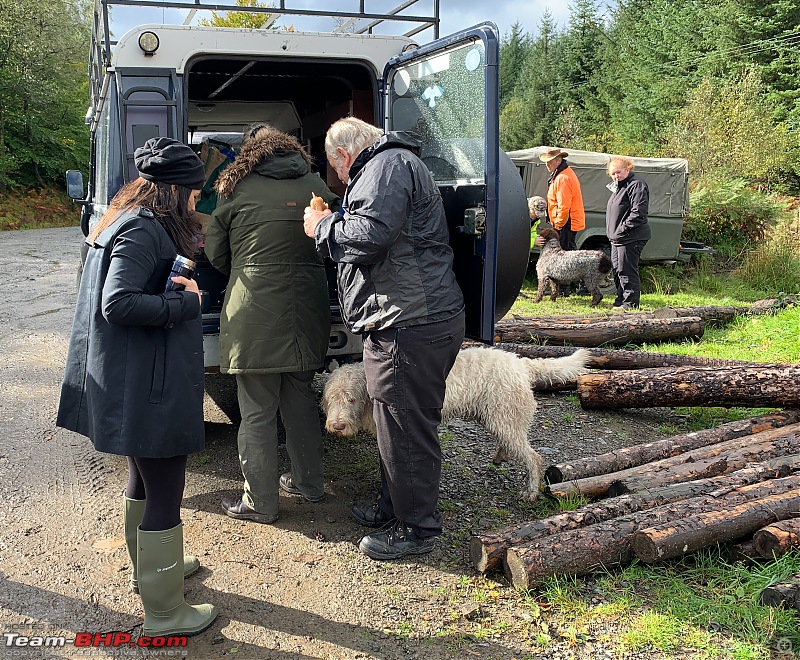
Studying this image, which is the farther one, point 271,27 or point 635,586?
point 271,27

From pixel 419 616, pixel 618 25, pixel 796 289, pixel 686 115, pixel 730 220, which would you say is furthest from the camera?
pixel 618 25

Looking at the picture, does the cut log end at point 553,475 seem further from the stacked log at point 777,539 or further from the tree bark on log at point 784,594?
the tree bark on log at point 784,594

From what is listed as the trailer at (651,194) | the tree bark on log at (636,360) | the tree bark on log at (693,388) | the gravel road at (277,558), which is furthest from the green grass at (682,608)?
the trailer at (651,194)

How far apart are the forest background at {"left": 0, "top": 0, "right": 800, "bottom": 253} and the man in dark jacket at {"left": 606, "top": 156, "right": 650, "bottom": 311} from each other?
580cm

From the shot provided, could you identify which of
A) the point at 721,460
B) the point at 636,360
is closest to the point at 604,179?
the point at 636,360

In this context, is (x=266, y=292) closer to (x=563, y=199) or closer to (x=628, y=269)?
(x=628, y=269)

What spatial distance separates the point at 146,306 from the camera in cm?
265

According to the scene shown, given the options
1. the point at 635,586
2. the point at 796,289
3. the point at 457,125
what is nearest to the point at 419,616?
the point at 635,586

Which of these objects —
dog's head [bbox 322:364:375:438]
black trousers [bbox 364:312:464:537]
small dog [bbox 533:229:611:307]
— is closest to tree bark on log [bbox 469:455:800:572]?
black trousers [bbox 364:312:464:537]

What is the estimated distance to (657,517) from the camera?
362 cm

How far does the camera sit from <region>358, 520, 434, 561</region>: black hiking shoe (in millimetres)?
3678

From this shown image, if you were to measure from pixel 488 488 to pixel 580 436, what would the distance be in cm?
131

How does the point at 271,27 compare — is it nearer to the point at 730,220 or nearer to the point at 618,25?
the point at 730,220

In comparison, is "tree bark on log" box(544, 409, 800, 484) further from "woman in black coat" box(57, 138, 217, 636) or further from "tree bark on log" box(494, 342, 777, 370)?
"woman in black coat" box(57, 138, 217, 636)
